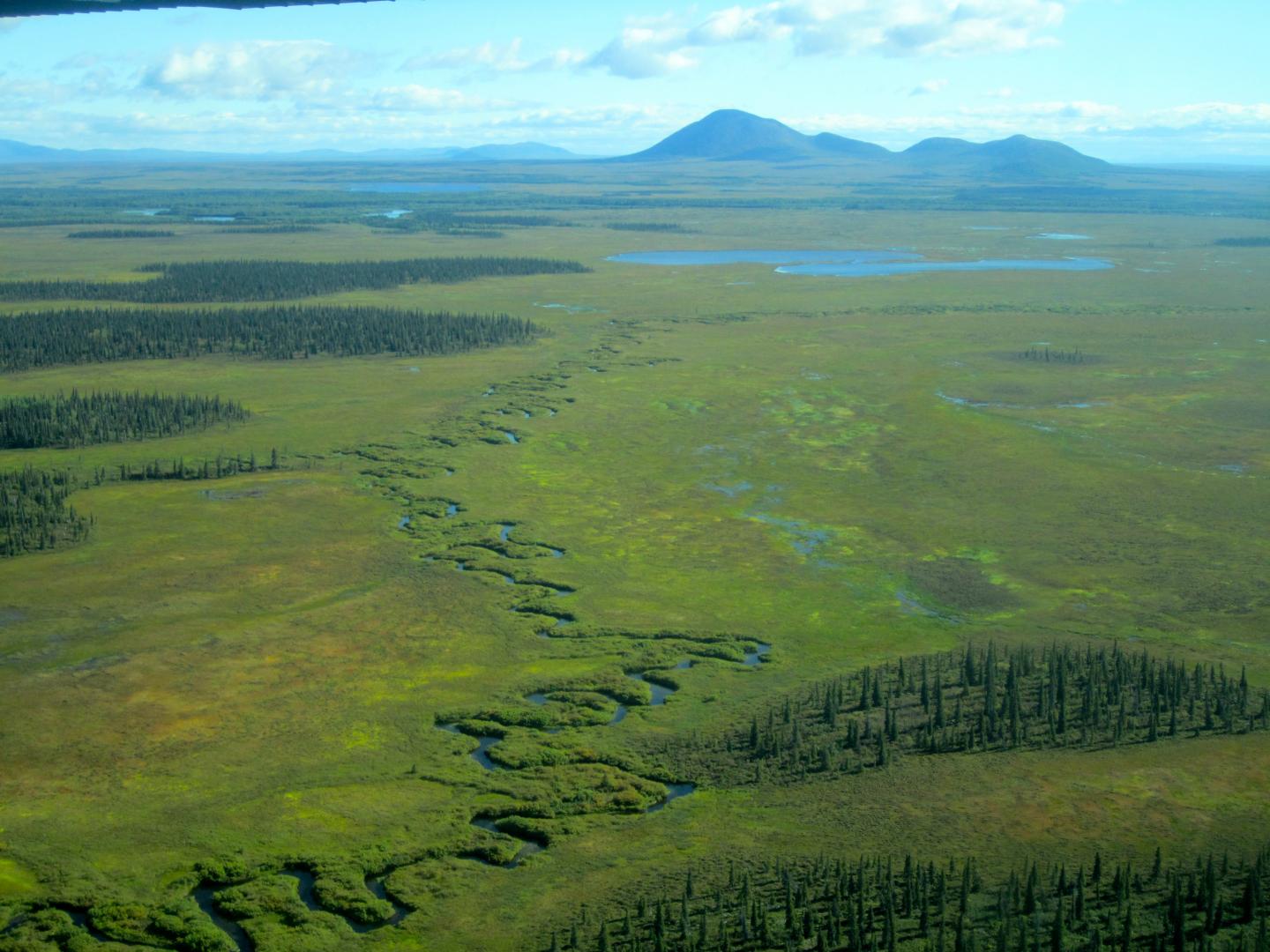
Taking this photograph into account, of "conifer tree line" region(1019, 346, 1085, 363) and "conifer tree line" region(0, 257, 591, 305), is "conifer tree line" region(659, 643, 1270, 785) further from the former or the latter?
"conifer tree line" region(0, 257, 591, 305)

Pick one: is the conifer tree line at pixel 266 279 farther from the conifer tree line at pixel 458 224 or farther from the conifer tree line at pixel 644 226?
the conifer tree line at pixel 644 226

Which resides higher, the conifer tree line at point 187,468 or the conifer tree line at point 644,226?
the conifer tree line at point 644,226

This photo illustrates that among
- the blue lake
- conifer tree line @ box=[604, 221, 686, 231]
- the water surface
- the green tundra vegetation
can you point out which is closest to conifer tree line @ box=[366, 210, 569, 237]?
conifer tree line @ box=[604, 221, 686, 231]

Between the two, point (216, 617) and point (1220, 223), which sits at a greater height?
point (1220, 223)

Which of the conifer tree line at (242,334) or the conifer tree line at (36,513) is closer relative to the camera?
the conifer tree line at (36,513)

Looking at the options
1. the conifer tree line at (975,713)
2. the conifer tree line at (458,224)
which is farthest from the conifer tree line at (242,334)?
the conifer tree line at (458,224)

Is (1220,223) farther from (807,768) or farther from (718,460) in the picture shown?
(807,768)

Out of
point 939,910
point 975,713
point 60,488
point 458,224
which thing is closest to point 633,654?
point 975,713

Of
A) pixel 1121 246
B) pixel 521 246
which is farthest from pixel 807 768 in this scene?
pixel 1121 246
